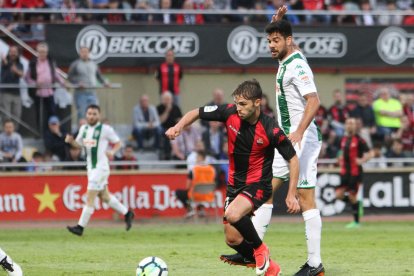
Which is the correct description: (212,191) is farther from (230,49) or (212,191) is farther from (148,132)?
(230,49)

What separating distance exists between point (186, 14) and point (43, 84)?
4.21m

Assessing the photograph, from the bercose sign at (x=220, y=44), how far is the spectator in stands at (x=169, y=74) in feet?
2.18

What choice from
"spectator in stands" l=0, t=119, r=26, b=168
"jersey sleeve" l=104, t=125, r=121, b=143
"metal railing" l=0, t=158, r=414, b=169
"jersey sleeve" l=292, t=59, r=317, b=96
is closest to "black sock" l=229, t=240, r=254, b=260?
"jersey sleeve" l=292, t=59, r=317, b=96

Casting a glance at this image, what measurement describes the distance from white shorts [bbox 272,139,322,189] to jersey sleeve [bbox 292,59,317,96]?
22.0 inches

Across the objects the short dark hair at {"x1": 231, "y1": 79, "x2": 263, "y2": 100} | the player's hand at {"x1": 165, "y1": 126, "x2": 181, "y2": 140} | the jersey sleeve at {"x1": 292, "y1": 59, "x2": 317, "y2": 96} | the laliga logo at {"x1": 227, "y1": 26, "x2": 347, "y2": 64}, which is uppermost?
the laliga logo at {"x1": 227, "y1": 26, "x2": 347, "y2": 64}

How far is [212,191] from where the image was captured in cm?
2116

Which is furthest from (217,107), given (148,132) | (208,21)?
(208,21)

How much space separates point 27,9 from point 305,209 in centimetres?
1331

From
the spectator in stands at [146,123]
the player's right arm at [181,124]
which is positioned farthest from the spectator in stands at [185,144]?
the player's right arm at [181,124]

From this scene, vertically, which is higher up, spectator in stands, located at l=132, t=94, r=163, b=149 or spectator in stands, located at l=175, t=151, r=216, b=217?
spectator in stands, located at l=132, t=94, r=163, b=149

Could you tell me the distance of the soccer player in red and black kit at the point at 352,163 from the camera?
20.0 m

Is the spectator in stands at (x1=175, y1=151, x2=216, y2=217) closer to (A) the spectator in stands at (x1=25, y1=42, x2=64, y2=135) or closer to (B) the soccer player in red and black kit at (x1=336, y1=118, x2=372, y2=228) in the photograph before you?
(B) the soccer player in red and black kit at (x1=336, y1=118, x2=372, y2=228)

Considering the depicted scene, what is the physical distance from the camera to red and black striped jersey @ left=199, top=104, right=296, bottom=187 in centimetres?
984

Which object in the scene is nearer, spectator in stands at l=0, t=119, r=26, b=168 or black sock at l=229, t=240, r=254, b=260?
black sock at l=229, t=240, r=254, b=260
